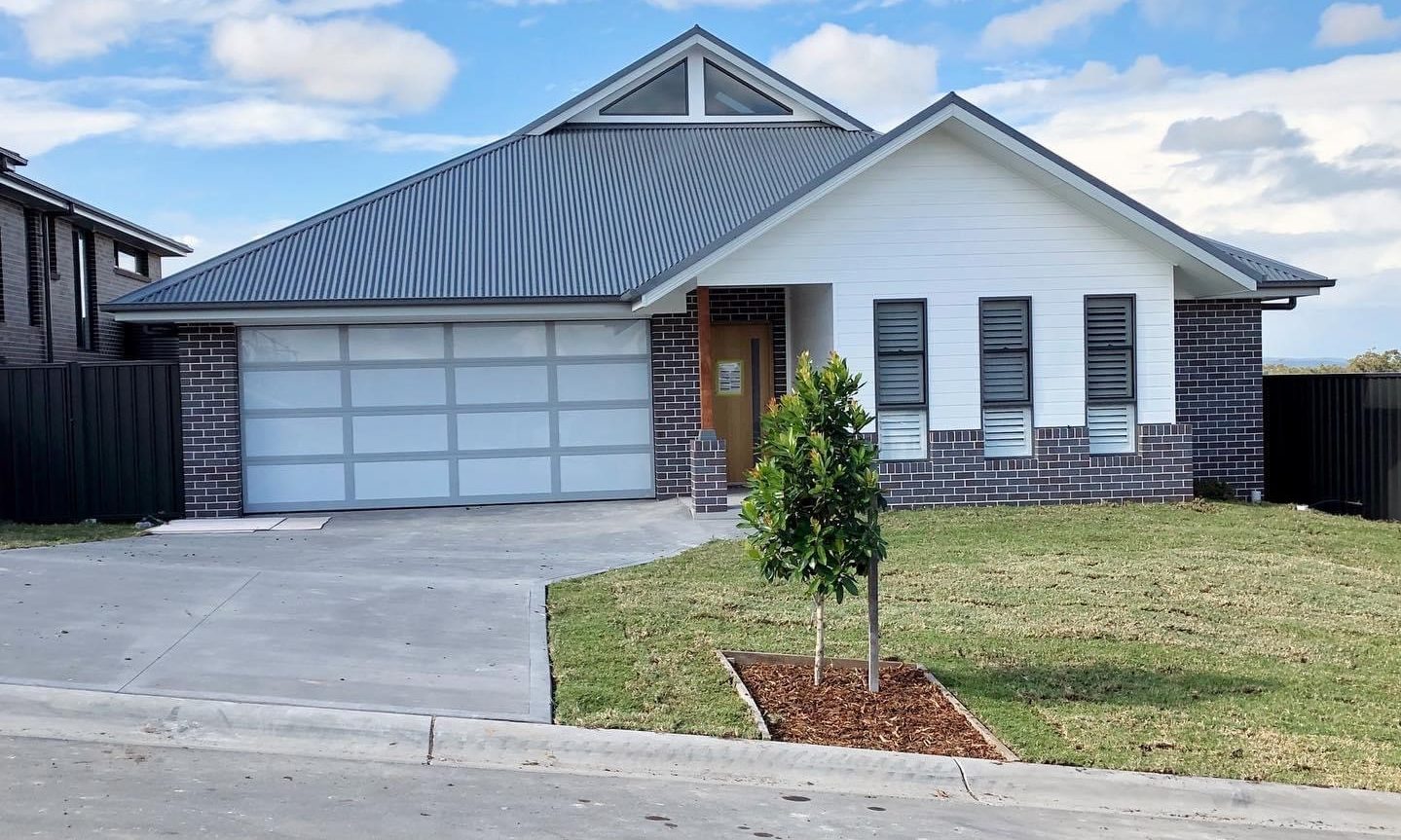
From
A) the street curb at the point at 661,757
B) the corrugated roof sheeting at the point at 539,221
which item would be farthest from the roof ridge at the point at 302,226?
the street curb at the point at 661,757

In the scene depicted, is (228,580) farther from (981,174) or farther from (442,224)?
(981,174)

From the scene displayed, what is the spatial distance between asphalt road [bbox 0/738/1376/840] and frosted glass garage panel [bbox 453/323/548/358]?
10778 mm

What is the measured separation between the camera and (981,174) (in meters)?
16.2

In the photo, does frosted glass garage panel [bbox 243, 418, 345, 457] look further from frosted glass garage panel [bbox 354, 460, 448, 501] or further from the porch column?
the porch column

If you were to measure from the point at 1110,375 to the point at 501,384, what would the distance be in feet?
25.2

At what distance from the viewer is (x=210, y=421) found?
54.4 ft

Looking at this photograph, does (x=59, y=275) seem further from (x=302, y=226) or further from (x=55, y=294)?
(x=302, y=226)

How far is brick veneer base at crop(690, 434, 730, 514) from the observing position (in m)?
16.1

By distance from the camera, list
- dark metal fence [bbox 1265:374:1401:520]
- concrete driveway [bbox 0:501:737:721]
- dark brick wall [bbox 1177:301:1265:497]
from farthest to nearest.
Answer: dark brick wall [bbox 1177:301:1265:497]
dark metal fence [bbox 1265:374:1401:520]
concrete driveway [bbox 0:501:737:721]

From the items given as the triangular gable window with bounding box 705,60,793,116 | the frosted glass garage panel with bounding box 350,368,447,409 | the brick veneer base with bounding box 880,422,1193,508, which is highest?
the triangular gable window with bounding box 705,60,793,116

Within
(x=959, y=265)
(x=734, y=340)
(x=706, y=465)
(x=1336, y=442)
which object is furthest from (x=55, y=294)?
(x=1336, y=442)

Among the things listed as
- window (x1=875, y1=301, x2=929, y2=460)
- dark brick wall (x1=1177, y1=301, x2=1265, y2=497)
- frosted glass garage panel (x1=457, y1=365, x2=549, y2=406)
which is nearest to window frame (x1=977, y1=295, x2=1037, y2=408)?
window (x1=875, y1=301, x2=929, y2=460)

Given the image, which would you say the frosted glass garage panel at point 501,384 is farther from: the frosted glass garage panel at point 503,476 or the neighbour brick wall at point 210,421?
the neighbour brick wall at point 210,421

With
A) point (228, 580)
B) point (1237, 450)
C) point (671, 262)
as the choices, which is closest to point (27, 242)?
point (671, 262)
